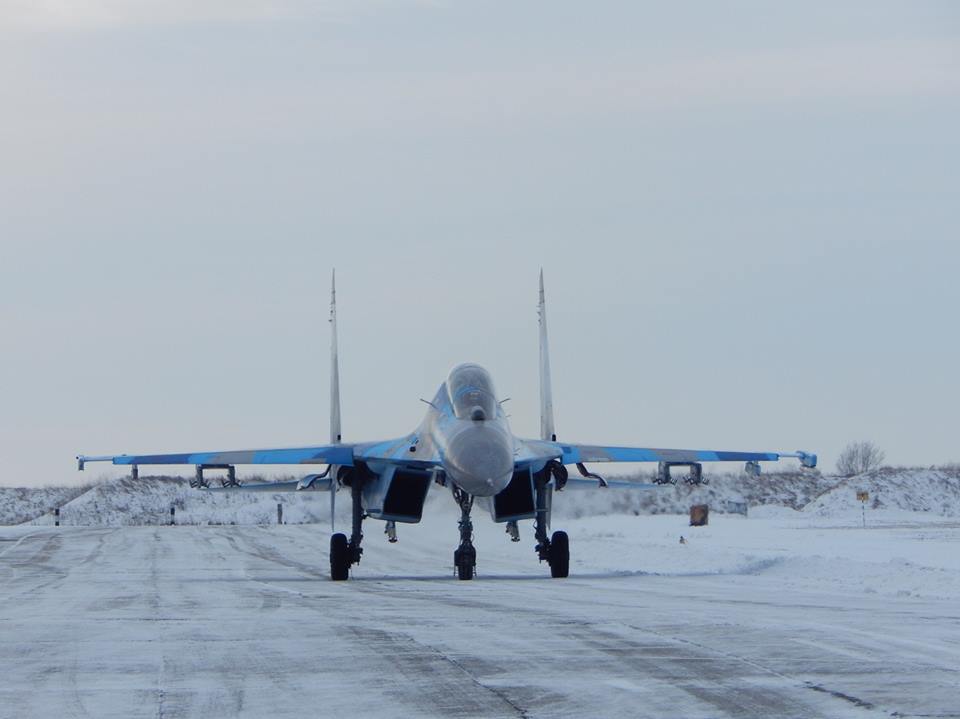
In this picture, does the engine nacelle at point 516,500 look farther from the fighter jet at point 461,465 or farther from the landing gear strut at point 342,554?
the landing gear strut at point 342,554

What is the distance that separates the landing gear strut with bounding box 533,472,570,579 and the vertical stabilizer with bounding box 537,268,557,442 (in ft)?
12.5

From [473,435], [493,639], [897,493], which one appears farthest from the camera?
[897,493]

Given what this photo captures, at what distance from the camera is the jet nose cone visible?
83.1 ft

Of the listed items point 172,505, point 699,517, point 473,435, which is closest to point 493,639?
point 473,435

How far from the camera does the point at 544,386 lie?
3409 centimetres

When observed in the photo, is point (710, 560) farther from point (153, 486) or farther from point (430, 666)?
point (153, 486)

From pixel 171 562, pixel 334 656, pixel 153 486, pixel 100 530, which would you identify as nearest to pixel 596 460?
pixel 171 562

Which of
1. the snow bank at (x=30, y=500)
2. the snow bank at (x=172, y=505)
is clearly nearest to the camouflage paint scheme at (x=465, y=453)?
the snow bank at (x=172, y=505)

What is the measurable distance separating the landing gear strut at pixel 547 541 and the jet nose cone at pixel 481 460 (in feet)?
9.36

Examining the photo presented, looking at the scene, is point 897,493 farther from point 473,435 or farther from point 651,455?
point 473,435

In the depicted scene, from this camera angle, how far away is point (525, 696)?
11391 millimetres

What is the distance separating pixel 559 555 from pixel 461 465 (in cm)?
380

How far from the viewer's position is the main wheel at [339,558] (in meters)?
28.2

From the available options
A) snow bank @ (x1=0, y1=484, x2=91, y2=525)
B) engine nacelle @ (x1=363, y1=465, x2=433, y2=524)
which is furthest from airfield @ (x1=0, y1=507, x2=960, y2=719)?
snow bank @ (x1=0, y1=484, x2=91, y2=525)
